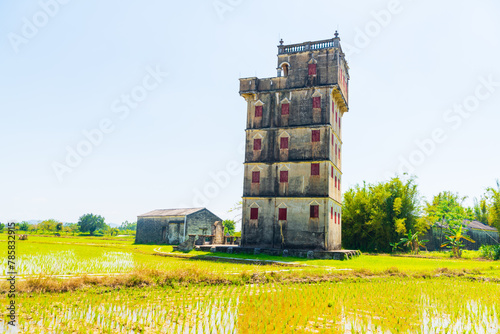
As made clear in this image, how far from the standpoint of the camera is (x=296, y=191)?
29234 millimetres

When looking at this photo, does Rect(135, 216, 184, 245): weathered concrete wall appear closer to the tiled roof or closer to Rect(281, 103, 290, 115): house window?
the tiled roof

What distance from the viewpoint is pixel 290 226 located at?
28828 mm

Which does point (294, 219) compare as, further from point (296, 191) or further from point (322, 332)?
point (322, 332)

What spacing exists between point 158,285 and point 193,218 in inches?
1339

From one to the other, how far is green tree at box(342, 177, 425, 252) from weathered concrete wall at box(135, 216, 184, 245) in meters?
19.9

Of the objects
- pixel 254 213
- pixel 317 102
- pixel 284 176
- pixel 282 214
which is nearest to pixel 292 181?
pixel 284 176

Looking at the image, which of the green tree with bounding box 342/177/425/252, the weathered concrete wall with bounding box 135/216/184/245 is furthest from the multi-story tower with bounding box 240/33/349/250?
the weathered concrete wall with bounding box 135/216/184/245

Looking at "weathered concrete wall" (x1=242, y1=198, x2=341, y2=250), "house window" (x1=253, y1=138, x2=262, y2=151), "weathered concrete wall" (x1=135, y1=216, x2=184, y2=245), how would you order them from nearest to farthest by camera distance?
"weathered concrete wall" (x1=242, y1=198, x2=341, y2=250) < "house window" (x1=253, y1=138, x2=262, y2=151) < "weathered concrete wall" (x1=135, y1=216, x2=184, y2=245)

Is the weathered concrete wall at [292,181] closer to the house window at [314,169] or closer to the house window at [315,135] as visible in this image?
the house window at [314,169]

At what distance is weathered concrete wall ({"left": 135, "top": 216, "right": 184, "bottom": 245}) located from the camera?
45969mm

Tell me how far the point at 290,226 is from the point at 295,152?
5831mm

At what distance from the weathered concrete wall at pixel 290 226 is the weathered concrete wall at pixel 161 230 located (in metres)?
17.8

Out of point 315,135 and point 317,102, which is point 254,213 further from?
point 317,102

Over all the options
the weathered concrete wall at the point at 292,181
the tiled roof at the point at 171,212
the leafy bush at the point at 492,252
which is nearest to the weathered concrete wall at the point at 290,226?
the weathered concrete wall at the point at 292,181
